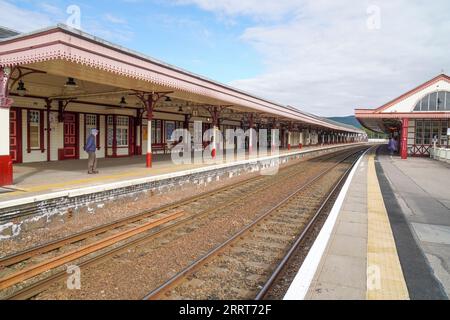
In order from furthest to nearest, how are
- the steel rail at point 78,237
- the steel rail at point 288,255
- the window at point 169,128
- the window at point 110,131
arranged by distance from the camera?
the window at point 169,128, the window at point 110,131, the steel rail at point 78,237, the steel rail at point 288,255

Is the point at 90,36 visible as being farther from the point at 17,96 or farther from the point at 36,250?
the point at 17,96

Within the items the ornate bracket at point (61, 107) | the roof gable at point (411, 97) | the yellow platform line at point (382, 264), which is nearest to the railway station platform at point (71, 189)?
the ornate bracket at point (61, 107)

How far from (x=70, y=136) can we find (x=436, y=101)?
89.0 ft

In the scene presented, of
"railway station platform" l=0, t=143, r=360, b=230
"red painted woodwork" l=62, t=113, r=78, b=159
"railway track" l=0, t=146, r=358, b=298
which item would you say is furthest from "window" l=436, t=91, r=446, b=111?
"red painted woodwork" l=62, t=113, r=78, b=159

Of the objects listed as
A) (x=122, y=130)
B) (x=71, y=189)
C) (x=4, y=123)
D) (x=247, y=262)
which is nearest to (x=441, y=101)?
(x=122, y=130)

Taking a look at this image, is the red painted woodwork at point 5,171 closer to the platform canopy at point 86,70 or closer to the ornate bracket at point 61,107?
the platform canopy at point 86,70

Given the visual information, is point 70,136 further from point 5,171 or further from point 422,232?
point 422,232

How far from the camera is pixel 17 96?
13383mm

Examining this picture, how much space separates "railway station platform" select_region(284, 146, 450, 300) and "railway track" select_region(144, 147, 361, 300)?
1.82ft

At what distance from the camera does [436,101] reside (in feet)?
90.0

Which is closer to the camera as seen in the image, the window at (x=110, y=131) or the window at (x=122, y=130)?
the window at (x=110, y=131)

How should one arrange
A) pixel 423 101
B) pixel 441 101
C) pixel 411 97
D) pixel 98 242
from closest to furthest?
1. pixel 98 242
2. pixel 441 101
3. pixel 423 101
4. pixel 411 97

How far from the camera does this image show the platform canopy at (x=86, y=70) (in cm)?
731

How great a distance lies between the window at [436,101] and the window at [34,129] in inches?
1085
